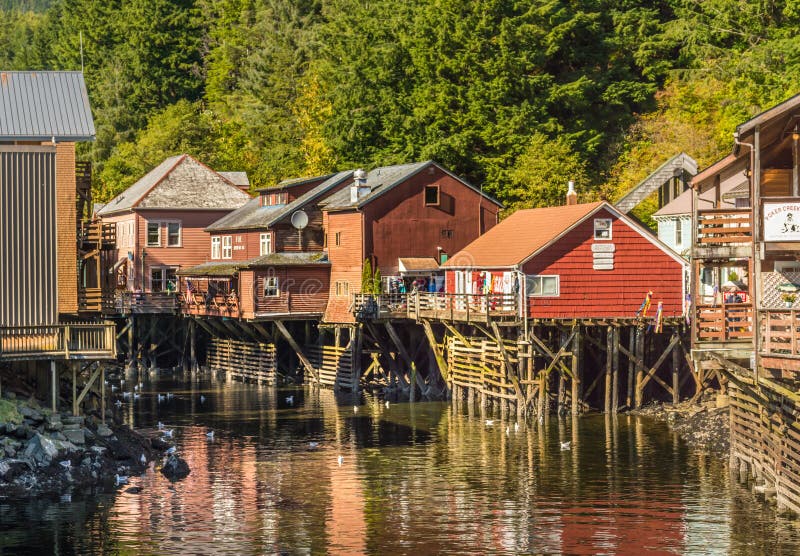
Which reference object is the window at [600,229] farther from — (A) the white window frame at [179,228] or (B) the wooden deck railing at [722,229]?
(A) the white window frame at [179,228]

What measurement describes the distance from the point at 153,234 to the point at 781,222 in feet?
178

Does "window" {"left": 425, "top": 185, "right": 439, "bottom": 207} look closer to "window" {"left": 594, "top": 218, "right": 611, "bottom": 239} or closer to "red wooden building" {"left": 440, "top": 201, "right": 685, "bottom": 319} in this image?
"red wooden building" {"left": 440, "top": 201, "right": 685, "bottom": 319}

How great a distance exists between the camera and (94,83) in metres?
130

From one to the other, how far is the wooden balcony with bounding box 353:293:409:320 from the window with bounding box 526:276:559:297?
8.17m

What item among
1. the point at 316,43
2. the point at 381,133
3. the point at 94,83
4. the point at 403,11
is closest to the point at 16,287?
the point at 381,133

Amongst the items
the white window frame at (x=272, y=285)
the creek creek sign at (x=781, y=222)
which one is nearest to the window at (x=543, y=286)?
the white window frame at (x=272, y=285)

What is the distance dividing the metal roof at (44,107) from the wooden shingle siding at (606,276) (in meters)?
17.7

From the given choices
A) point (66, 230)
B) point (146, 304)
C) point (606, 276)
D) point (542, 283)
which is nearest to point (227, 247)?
point (146, 304)

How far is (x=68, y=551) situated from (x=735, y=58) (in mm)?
54936

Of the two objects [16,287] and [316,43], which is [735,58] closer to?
[316,43]

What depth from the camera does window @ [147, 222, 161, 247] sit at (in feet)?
264

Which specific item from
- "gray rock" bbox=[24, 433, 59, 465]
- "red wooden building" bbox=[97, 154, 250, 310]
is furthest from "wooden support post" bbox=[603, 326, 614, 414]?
"red wooden building" bbox=[97, 154, 250, 310]

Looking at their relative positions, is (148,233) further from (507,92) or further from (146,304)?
(507,92)

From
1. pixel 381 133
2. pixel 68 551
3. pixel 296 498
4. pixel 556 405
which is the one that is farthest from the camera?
pixel 381 133
